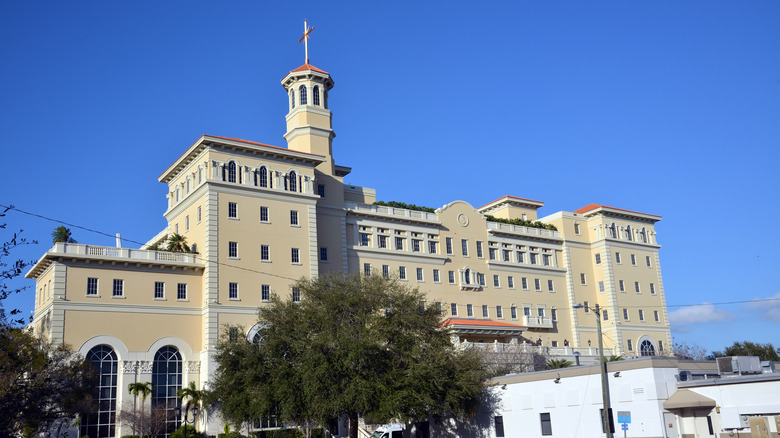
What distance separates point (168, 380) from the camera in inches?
2163

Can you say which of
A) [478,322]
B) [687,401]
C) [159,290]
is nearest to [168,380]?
[159,290]

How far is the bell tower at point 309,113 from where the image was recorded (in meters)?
70.8

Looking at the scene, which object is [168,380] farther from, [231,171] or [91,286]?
[231,171]

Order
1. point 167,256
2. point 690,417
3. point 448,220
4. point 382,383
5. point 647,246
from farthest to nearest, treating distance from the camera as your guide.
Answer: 1. point 647,246
2. point 448,220
3. point 167,256
4. point 382,383
5. point 690,417

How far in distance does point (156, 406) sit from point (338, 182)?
83.1 feet

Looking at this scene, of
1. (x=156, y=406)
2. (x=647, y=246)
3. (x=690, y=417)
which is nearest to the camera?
(x=690, y=417)

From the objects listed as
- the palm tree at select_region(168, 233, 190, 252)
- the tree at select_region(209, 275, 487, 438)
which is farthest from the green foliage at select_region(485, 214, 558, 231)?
the tree at select_region(209, 275, 487, 438)

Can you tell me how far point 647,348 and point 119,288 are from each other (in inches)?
2277

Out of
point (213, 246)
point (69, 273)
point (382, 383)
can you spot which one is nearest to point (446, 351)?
point (382, 383)

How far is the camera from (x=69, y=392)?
43.7 m

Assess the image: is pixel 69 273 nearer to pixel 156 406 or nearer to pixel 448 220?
pixel 156 406

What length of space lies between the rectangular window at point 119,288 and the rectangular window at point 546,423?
30.1 meters

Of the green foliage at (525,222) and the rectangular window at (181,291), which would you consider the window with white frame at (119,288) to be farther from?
the green foliage at (525,222)

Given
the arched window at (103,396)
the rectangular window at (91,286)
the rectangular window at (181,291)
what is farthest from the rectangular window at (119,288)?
the rectangular window at (181,291)
